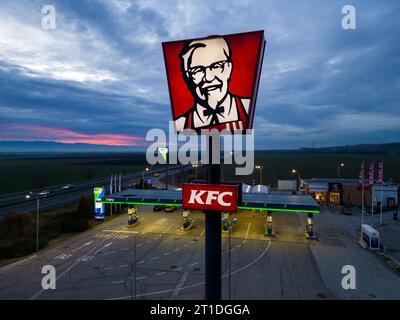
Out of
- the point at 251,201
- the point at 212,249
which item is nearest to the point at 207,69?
the point at 212,249

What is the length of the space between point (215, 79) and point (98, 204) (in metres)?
41.8

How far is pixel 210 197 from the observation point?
48.2 feet

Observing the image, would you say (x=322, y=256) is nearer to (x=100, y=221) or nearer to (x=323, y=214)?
(x=323, y=214)

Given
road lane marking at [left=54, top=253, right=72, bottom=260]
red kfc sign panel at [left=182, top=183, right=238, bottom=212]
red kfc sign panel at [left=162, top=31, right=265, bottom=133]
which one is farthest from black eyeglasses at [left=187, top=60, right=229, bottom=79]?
road lane marking at [left=54, top=253, right=72, bottom=260]

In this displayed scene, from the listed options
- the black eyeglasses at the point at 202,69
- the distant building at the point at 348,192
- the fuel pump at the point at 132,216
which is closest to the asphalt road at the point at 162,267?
the fuel pump at the point at 132,216

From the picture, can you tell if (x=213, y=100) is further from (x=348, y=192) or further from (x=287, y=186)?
(x=287, y=186)

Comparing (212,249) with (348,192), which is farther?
(348,192)

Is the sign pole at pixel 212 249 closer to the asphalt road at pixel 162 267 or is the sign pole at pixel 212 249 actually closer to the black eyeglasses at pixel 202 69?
the black eyeglasses at pixel 202 69

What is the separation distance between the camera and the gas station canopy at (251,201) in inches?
1494

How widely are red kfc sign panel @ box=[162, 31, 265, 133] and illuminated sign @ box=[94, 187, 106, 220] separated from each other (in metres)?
38.3

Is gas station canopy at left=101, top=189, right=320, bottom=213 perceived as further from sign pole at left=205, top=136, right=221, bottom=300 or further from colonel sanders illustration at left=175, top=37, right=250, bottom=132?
colonel sanders illustration at left=175, top=37, right=250, bottom=132

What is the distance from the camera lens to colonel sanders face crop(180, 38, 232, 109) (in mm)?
14820

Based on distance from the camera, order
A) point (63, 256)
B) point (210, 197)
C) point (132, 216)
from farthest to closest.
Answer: point (132, 216), point (63, 256), point (210, 197)

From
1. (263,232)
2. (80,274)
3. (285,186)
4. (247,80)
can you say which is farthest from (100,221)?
(285,186)
